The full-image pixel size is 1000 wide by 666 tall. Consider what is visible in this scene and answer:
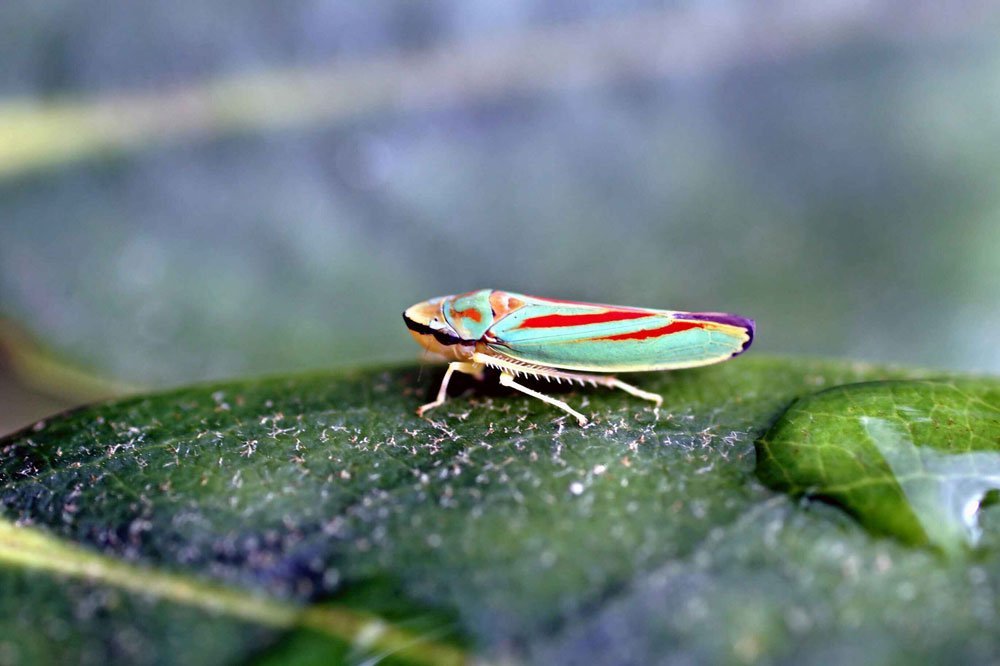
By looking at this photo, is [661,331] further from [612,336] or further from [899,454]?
[899,454]

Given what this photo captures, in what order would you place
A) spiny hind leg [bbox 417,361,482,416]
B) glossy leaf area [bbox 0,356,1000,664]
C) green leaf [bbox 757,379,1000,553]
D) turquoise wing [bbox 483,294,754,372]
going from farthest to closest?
turquoise wing [bbox 483,294,754,372] < spiny hind leg [bbox 417,361,482,416] < green leaf [bbox 757,379,1000,553] < glossy leaf area [bbox 0,356,1000,664]

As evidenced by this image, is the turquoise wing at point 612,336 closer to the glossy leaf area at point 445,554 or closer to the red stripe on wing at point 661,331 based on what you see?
the red stripe on wing at point 661,331

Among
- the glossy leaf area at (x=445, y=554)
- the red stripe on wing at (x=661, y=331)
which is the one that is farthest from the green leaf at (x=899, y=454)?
the red stripe on wing at (x=661, y=331)

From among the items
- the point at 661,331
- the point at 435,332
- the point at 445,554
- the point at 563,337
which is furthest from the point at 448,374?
the point at 445,554

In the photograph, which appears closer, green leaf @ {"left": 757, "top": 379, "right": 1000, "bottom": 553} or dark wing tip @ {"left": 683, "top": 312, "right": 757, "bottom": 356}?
green leaf @ {"left": 757, "top": 379, "right": 1000, "bottom": 553}

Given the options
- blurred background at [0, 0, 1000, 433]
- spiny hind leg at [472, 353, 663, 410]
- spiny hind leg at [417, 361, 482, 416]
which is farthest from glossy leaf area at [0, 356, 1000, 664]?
blurred background at [0, 0, 1000, 433]

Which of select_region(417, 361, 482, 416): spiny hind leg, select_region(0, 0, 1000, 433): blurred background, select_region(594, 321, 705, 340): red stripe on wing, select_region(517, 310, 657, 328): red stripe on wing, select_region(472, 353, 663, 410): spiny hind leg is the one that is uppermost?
select_region(0, 0, 1000, 433): blurred background

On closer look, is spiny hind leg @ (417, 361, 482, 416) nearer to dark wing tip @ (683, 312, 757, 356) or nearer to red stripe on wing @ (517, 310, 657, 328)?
red stripe on wing @ (517, 310, 657, 328)
